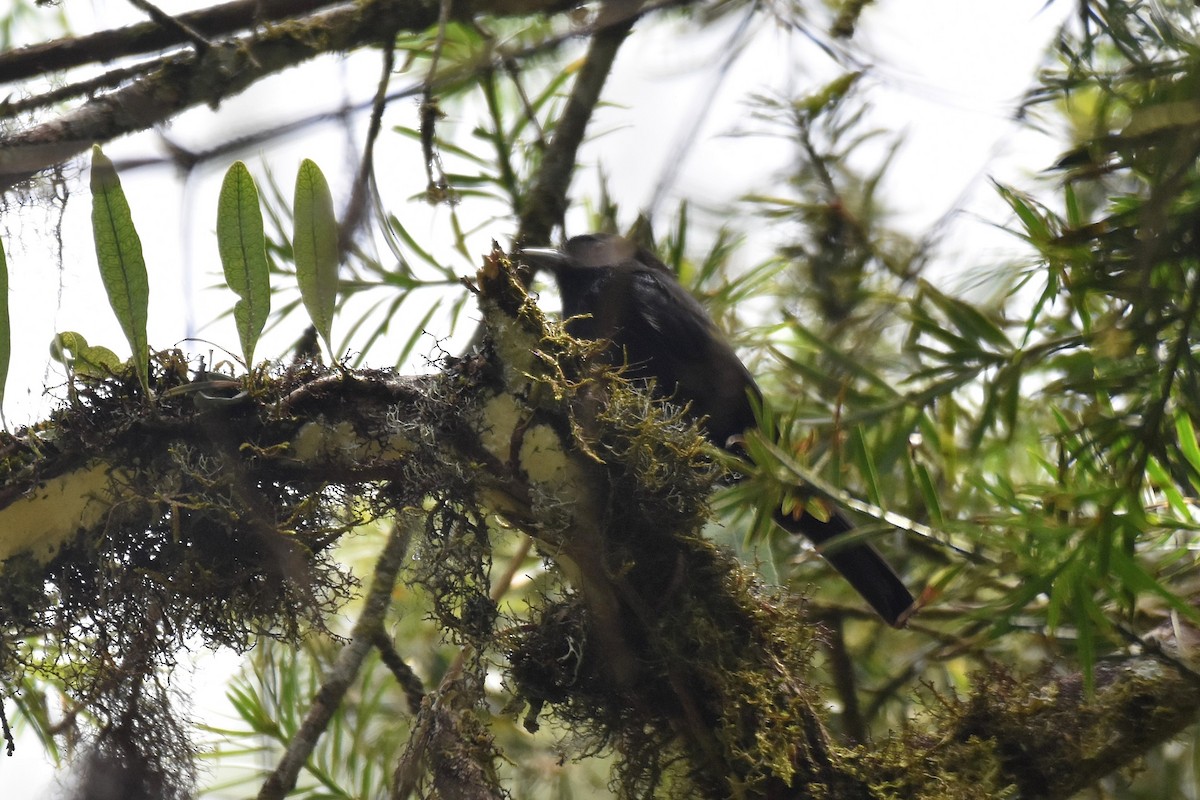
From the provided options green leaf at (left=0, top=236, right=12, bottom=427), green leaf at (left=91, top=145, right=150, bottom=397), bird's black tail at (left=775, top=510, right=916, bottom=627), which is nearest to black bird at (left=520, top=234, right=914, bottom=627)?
bird's black tail at (left=775, top=510, right=916, bottom=627)

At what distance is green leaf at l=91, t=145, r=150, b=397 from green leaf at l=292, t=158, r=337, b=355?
0.94 ft

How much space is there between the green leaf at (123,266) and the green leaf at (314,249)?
0.29 metres

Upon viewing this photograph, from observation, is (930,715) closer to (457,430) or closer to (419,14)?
(457,430)

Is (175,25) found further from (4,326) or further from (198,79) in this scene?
(4,326)

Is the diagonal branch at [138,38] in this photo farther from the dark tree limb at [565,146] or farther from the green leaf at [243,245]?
the dark tree limb at [565,146]

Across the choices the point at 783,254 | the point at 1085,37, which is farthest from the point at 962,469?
the point at 1085,37

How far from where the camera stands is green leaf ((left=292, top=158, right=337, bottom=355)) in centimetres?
195

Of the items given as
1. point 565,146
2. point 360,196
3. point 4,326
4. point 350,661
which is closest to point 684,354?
point 565,146

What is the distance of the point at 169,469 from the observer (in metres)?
1.76

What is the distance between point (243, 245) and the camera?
6.26 ft

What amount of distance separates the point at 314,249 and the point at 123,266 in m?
0.35

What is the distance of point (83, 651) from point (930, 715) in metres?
1.67

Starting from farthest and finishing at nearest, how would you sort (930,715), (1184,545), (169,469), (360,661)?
(360,661) → (1184,545) → (930,715) → (169,469)

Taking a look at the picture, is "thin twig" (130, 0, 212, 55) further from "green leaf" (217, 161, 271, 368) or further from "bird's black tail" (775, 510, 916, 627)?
"bird's black tail" (775, 510, 916, 627)
